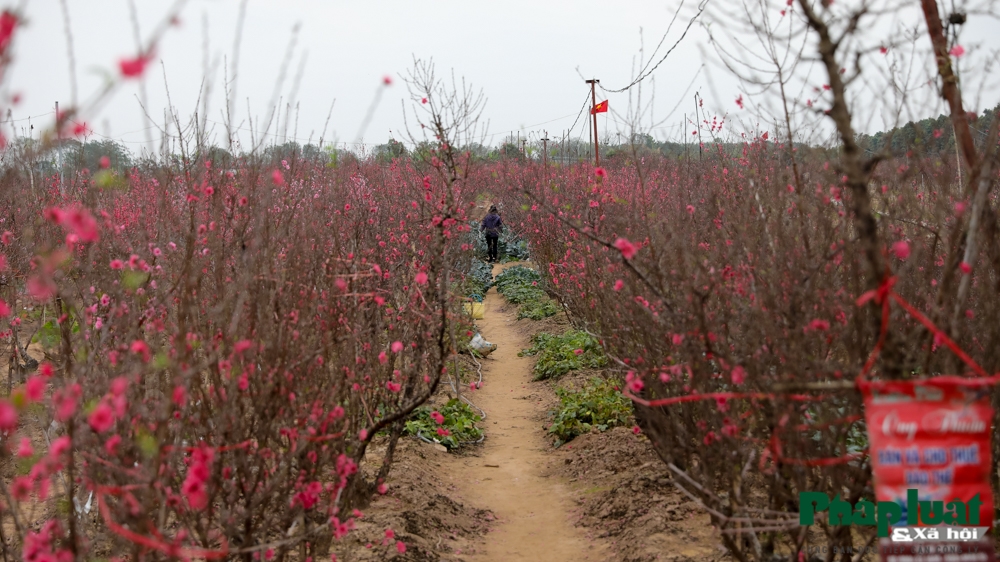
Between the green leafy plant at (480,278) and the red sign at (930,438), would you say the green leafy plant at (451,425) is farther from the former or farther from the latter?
the green leafy plant at (480,278)

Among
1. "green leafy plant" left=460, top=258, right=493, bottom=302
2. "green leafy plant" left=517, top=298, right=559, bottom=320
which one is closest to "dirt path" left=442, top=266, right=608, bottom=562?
"green leafy plant" left=517, top=298, right=559, bottom=320

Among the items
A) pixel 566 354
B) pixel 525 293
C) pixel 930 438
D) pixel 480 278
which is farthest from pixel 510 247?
pixel 930 438

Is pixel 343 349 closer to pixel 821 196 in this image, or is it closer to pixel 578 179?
pixel 821 196

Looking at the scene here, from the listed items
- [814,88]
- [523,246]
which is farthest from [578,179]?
[814,88]

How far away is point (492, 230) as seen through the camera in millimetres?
17922

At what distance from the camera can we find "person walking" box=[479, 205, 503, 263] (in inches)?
698

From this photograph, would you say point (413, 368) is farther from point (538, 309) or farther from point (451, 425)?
point (538, 309)

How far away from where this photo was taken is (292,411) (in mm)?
2875

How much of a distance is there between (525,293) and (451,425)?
23.9ft

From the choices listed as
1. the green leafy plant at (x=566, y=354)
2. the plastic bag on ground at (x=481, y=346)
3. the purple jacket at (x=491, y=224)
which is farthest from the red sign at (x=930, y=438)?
the purple jacket at (x=491, y=224)

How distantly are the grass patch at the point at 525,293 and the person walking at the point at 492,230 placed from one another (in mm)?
1737

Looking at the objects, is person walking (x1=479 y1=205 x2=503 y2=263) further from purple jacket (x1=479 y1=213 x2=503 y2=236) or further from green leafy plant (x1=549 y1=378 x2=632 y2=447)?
green leafy plant (x1=549 y1=378 x2=632 y2=447)

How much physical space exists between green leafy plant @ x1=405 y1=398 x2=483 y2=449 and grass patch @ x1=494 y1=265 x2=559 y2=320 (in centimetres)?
486

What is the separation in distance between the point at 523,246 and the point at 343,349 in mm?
16698
